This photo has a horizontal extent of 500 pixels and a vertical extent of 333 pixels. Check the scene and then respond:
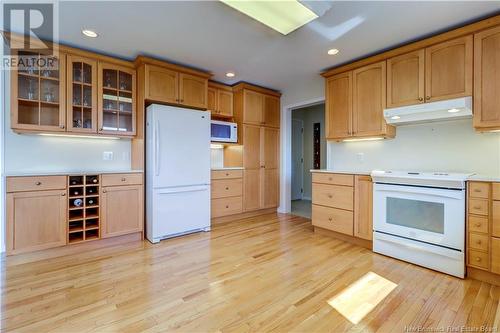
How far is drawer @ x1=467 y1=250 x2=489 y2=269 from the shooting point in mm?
1976

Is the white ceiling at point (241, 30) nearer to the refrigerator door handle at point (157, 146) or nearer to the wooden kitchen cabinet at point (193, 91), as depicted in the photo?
the wooden kitchen cabinet at point (193, 91)

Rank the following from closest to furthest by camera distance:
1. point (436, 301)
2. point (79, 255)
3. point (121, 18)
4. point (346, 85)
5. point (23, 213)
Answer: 1. point (436, 301)
2. point (121, 18)
3. point (23, 213)
4. point (79, 255)
5. point (346, 85)

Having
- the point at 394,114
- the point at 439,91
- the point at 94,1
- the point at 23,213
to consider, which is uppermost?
the point at 94,1

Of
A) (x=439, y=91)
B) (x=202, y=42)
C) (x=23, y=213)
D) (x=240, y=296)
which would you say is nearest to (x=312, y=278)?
(x=240, y=296)

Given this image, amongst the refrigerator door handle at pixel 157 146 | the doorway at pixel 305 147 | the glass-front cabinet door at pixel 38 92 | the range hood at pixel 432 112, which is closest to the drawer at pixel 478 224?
the range hood at pixel 432 112

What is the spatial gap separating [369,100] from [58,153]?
394cm

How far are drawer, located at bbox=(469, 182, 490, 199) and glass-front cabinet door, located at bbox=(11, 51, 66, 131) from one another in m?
4.18

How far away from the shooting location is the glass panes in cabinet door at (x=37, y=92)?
2.55 m

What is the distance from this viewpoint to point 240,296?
1.80 meters

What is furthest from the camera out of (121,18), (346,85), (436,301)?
(346,85)

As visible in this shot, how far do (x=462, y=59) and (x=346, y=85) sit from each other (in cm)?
118

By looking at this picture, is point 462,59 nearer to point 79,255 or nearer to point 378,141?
point 378,141

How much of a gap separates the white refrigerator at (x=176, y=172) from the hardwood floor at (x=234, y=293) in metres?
0.44

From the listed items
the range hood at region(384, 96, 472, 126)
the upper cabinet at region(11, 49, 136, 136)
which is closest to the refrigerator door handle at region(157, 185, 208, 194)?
the upper cabinet at region(11, 49, 136, 136)
